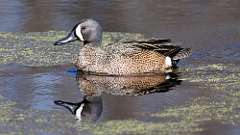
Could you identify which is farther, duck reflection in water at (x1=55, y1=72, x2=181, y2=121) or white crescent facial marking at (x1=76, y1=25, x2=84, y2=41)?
white crescent facial marking at (x1=76, y1=25, x2=84, y2=41)

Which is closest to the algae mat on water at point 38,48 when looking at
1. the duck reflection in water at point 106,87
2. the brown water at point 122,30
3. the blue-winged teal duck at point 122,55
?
the brown water at point 122,30

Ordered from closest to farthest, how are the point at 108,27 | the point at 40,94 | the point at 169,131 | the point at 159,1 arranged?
the point at 169,131
the point at 40,94
the point at 108,27
the point at 159,1

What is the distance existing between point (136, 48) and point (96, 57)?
46 centimetres

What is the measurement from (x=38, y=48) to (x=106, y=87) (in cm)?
210

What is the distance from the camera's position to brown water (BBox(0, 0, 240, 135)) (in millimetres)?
7844

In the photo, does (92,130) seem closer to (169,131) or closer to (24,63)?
(169,131)

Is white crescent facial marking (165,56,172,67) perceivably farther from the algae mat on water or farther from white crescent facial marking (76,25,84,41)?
the algae mat on water

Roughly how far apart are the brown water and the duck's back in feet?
0.75

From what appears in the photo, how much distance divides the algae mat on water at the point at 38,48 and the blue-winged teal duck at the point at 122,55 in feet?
1.34

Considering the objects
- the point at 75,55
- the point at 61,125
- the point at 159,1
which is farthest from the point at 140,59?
the point at 159,1

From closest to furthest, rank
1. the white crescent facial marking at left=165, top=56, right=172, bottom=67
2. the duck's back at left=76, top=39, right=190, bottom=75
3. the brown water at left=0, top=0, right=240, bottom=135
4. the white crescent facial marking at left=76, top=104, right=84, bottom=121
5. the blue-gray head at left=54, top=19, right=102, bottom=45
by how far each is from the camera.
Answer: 1. the white crescent facial marking at left=76, top=104, right=84, bottom=121
2. the brown water at left=0, top=0, right=240, bottom=135
3. the duck's back at left=76, top=39, right=190, bottom=75
4. the white crescent facial marking at left=165, top=56, right=172, bottom=67
5. the blue-gray head at left=54, top=19, right=102, bottom=45

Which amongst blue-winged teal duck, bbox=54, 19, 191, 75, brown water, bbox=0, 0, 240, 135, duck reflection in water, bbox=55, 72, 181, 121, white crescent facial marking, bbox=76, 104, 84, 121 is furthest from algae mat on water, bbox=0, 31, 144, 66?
white crescent facial marking, bbox=76, 104, 84, 121

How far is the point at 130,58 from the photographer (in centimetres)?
952

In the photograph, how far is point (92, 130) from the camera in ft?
23.1
